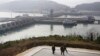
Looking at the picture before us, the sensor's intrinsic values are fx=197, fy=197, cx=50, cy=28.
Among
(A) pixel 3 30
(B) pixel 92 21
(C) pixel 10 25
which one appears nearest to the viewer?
(A) pixel 3 30

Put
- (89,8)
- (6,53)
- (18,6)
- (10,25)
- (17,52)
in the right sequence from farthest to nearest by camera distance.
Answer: (18,6) < (89,8) < (10,25) < (17,52) < (6,53)

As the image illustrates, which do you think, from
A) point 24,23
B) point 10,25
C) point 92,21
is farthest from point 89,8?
point 10,25

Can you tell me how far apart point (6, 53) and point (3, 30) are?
38.9m

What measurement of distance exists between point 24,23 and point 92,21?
2511 cm

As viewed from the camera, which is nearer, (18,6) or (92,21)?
(92,21)

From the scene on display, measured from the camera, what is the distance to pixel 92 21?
71938 mm

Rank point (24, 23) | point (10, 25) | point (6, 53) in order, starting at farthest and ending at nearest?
point (24, 23) → point (10, 25) → point (6, 53)

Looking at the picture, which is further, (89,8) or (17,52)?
(89,8)

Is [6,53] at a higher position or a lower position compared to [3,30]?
higher

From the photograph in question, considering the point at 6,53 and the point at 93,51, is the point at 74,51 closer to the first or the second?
the point at 93,51

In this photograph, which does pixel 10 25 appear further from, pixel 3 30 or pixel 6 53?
pixel 6 53

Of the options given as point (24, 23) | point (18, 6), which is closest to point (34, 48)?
point (24, 23)

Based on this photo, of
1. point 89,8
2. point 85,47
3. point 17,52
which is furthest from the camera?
point 89,8

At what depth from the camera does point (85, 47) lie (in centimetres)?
1322
